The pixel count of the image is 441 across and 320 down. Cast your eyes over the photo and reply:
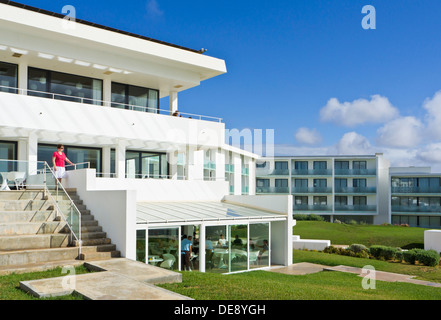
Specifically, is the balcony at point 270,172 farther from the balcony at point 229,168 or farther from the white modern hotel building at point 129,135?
the white modern hotel building at point 129,135

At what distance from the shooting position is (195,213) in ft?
60.4

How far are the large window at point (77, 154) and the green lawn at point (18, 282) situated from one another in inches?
439

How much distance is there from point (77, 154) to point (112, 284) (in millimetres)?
14555

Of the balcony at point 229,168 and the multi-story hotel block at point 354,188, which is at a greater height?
the balcony at point 229,168

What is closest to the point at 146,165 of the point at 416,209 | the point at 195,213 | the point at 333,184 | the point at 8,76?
the point at 195,213

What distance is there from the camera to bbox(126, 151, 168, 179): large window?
79.2 ft

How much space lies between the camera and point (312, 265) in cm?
2170

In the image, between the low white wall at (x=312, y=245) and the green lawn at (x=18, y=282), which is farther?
the low white wall at (x=312, y=245)

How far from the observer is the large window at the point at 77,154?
2089cm

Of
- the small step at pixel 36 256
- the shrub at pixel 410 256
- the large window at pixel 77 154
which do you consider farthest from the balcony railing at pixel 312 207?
the small step at pixel 36 256

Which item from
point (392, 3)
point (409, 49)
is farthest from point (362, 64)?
point (392, 3)

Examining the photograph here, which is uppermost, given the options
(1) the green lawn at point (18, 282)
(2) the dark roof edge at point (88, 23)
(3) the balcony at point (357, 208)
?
(2) the dark roof edge at point (88, 23)

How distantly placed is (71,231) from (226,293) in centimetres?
640

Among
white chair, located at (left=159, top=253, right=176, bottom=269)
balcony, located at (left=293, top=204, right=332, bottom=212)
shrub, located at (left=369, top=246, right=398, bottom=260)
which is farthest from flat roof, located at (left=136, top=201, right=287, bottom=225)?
balcony, located at (left=293, top=204, right=332, bottom=212)
